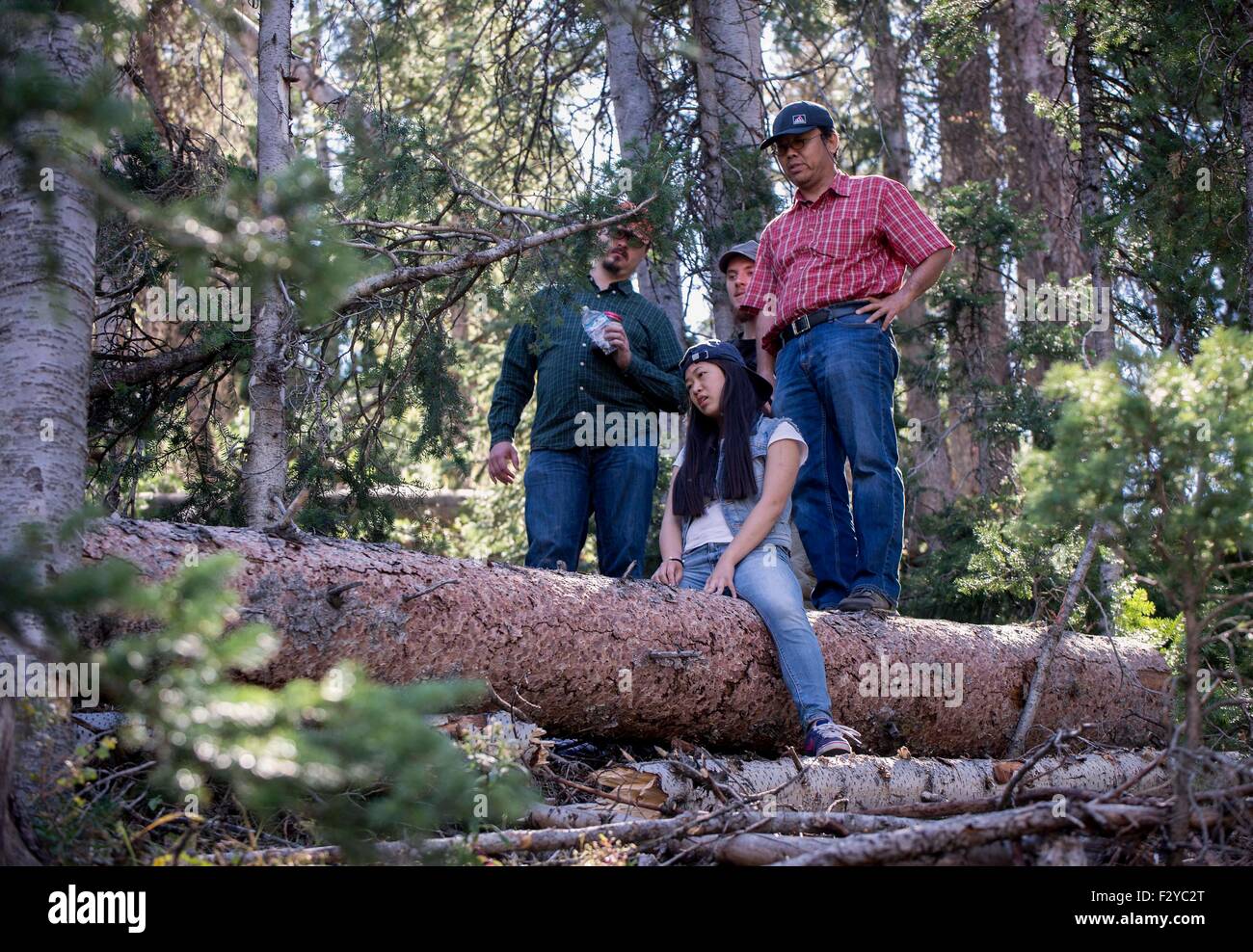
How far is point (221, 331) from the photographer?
521cm

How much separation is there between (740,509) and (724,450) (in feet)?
0.87

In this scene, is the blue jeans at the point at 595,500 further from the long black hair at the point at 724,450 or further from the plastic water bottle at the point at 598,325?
the long black hair at the point at 724,450

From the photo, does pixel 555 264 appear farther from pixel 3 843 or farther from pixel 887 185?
pixel 3 843

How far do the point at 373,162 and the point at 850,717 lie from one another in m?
3.32

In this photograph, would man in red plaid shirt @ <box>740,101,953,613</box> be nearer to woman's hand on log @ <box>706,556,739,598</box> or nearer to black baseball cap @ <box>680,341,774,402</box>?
black baseball cap @ <box>680,341,774,402</box>

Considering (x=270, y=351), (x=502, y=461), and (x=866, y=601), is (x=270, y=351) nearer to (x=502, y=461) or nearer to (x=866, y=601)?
(x=502, y=461)

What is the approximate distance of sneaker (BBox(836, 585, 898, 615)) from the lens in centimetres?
512

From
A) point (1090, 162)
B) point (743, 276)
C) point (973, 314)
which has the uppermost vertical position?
point (1090, 162)

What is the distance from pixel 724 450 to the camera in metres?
5.09

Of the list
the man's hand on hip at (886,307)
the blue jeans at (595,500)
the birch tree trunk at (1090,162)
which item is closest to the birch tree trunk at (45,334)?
the blue jeans at (595,500)

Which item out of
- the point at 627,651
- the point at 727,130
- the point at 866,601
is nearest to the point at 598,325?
the point at 866,601

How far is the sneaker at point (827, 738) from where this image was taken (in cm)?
430

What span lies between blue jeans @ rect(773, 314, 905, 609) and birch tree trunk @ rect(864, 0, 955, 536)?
2.86 m
